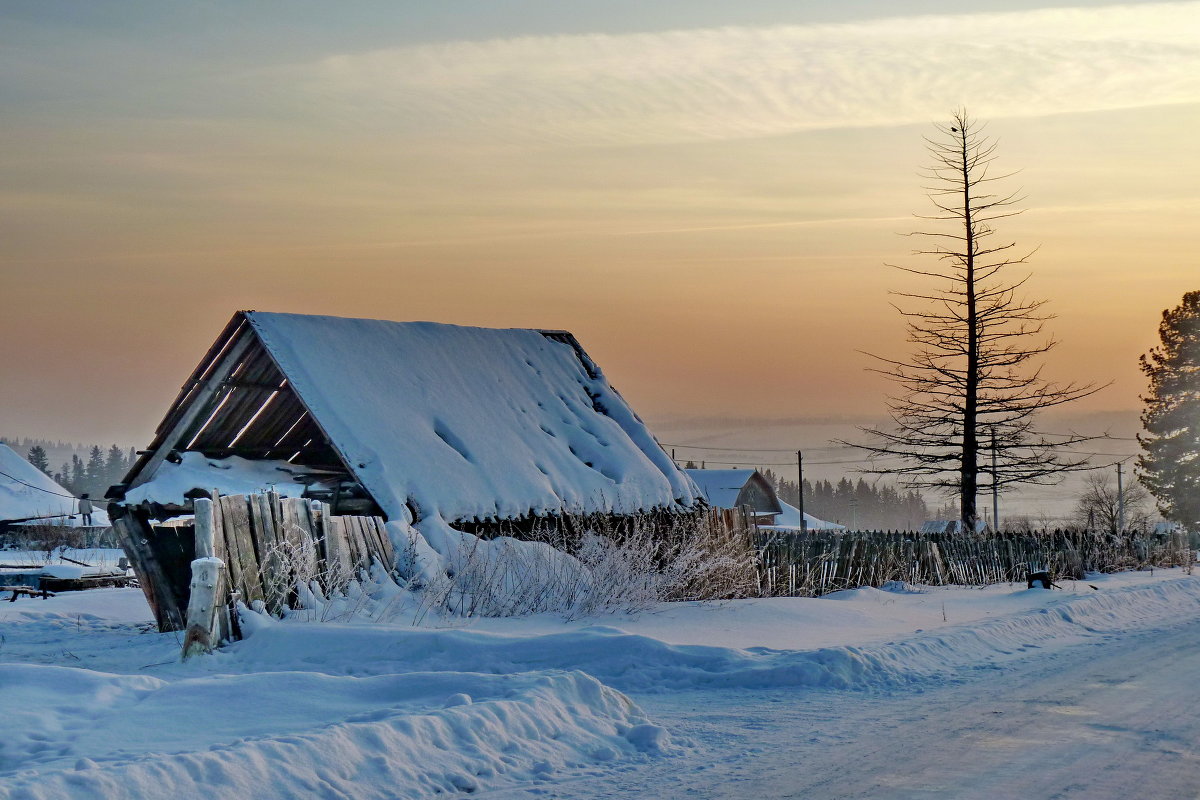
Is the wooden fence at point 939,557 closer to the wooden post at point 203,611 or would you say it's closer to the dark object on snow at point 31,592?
the wooden post at point 203,611

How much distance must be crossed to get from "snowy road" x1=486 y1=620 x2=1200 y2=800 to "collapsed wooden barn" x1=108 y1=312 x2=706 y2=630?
642cm

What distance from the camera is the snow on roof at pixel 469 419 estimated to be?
1619 cm

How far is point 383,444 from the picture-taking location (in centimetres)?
1630

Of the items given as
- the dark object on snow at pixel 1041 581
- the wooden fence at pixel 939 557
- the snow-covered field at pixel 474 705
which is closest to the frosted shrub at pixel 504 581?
the snow-covered field at pixel 474 705

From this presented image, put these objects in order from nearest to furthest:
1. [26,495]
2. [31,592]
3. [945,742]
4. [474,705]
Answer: [474,705] < [945,742] < [31,592] < [26,495]

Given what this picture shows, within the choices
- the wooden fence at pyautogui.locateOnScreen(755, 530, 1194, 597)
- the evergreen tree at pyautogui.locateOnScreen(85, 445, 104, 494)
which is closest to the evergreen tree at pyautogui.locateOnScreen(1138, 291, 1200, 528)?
the wooden fence at pyautogui.locateOnScreen(755, 530, 1194, 597)

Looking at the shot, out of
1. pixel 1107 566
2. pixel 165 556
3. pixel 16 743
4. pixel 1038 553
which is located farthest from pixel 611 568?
pixel 1107 566

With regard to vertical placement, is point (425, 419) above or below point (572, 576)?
above

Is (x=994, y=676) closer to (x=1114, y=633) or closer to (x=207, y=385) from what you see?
(x=1114, y=633)

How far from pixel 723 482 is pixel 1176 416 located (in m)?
28.4

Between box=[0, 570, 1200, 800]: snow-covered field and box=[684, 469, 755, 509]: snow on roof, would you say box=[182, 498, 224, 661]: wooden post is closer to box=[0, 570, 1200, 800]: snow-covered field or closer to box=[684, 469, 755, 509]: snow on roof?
box=[0, 570, 1200, 800]: snow-covered field

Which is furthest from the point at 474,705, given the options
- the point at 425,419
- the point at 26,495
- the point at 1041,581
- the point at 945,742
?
the point at 26,495

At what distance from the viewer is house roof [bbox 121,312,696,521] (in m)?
16.3

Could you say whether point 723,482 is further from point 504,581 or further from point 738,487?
point 504,581
